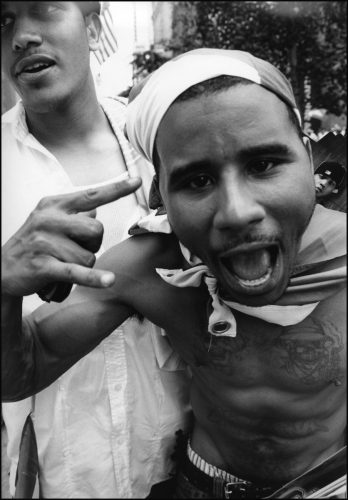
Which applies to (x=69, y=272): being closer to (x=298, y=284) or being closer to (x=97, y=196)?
(x=97, y=196)

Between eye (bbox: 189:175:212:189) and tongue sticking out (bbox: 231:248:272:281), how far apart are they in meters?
0.16

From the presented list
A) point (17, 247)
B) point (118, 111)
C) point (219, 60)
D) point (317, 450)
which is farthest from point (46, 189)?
point (317, 450)

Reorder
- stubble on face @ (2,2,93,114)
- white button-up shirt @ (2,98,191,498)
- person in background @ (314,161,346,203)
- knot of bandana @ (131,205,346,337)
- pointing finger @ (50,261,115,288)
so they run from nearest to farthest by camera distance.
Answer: pointing finger @ (50,261,115,288)
knot of bandana @ (131,205,346,337)
person in background @ (314,161,346,203)
stubble on face @ (2,2,93,114)
white button-up shirt @ (2,98,191,498)

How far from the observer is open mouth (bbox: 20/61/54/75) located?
162 cm

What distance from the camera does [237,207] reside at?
104 centimetres

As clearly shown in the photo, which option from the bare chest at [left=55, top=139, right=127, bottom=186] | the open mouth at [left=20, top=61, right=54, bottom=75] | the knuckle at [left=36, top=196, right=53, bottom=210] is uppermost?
the open mouth at [left=20, top=61, right=54, bottom=75]

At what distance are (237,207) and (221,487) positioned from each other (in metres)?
0.88

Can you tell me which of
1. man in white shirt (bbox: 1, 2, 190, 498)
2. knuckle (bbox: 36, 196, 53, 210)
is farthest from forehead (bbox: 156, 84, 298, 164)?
man in white shirt (bbox: 1, 2, 190, 498)

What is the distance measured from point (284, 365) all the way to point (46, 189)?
868mm

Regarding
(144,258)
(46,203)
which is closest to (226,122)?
(46,203)

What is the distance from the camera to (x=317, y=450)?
4.64 feet

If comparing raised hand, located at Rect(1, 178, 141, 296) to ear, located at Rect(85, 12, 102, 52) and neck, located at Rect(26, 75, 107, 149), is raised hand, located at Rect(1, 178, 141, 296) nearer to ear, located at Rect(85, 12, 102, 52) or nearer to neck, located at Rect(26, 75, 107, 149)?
neck, located at Rect(26, 75, 107, 149)

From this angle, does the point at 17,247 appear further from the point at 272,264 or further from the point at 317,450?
the point at 317,450

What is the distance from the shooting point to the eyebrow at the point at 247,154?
1.09 meters
